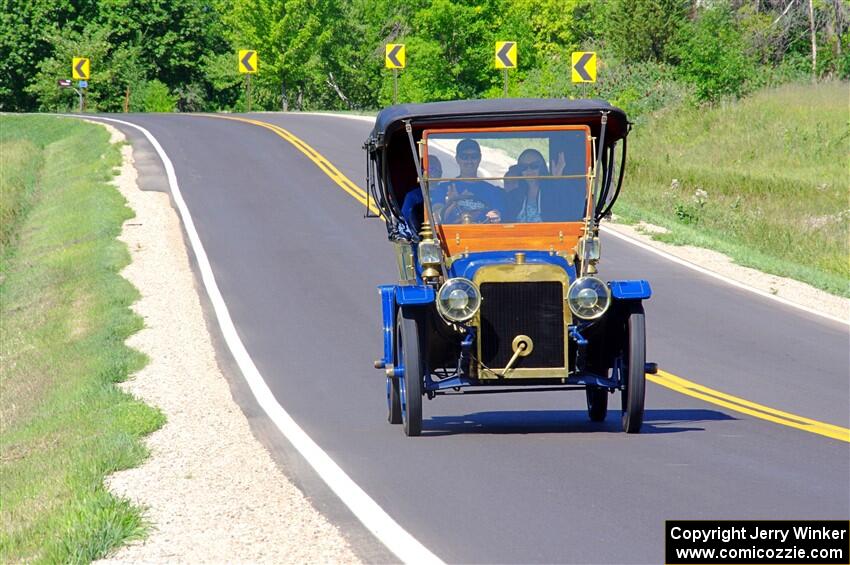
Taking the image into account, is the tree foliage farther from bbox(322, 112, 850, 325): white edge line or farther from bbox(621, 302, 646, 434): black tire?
bbox(621, 302, 646, 434): black tire

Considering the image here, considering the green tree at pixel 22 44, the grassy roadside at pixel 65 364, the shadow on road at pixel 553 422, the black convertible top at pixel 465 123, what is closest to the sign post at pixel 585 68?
the grassy roadside at pixel 65 364

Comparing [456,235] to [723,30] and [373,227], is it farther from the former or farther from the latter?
[723,30]

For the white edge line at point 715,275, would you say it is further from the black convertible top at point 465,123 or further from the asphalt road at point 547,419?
the black convertible top at point 465,123

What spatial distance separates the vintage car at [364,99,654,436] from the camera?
1014cm

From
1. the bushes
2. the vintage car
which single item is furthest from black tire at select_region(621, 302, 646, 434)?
the bushes

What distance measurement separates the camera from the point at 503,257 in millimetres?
10578

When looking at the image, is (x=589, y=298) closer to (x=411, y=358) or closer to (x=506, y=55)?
(x=411, y=358)

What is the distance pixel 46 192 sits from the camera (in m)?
35.2

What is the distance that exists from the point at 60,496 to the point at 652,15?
157 ft

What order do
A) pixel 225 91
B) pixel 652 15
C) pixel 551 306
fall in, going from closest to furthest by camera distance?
pixel 551 306 → pixel 652 15 → pixel 225 91

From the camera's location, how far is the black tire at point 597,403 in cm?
1142

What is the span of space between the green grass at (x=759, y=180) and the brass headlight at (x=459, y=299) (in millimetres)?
13348

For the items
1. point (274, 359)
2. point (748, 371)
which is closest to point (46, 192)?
point (274, 359)

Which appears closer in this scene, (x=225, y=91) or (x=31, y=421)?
(x=31, y=421)
